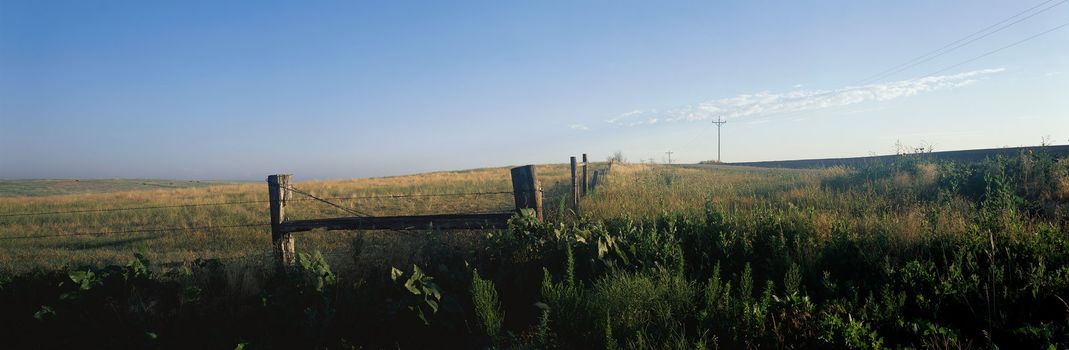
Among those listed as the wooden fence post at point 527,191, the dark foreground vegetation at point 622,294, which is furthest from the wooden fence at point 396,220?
the dark foreground vegetation at point 622,294

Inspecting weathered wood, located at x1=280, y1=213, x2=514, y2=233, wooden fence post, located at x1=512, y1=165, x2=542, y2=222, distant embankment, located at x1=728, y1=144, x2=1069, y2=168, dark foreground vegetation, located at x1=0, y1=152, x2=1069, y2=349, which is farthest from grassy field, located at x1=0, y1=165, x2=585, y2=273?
distant embankment, located at x1=728, y1=144, x2=1069, y2=168

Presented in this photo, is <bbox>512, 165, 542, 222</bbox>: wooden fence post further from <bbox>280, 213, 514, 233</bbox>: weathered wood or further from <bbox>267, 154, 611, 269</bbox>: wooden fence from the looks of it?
<bbox>280, 213, 514, 233</bbox>: weathered wood

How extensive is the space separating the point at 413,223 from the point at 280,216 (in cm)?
185

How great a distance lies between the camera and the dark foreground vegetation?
4.51m

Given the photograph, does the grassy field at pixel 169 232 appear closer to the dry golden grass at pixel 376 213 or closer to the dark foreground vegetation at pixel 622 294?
the dry golden grass at pixel 376 213

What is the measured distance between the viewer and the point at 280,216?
7.54 m

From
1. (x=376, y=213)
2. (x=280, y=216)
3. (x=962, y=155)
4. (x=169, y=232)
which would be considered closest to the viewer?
(x=280, y=216)

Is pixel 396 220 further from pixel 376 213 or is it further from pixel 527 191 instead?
pixel 376 213

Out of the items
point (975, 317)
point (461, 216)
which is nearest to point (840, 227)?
point (975, 317)

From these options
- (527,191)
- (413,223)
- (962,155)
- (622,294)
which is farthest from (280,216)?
(962,155)

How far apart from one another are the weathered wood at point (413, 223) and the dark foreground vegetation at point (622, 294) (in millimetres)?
252

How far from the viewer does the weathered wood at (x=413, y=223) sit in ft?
22.7

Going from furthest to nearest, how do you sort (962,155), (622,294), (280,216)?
(962,155) < (280,216) < (622,294)

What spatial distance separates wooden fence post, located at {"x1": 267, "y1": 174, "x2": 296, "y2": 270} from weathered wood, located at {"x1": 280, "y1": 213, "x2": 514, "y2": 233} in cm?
10
